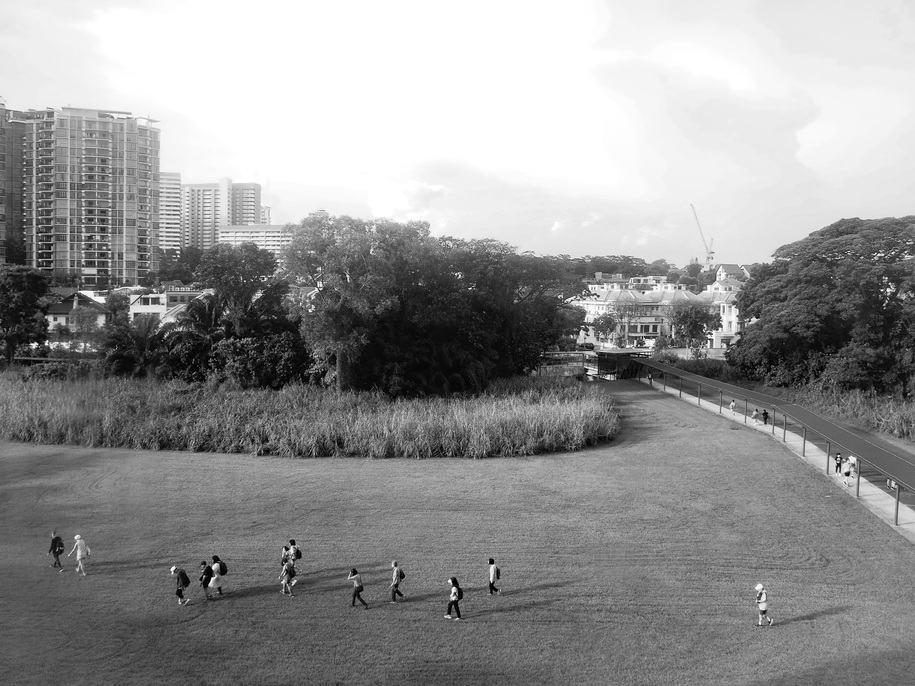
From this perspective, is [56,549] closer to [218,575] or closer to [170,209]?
[218,575]

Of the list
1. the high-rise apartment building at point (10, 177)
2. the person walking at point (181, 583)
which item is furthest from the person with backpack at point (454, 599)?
the high-rise apartment building at point (10, 177)

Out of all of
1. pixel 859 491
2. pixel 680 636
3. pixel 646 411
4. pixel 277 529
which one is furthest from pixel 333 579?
pixel 646 411

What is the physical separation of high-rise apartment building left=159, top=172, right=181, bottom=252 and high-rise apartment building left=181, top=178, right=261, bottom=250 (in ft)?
4.22

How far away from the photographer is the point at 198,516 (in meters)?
16.5

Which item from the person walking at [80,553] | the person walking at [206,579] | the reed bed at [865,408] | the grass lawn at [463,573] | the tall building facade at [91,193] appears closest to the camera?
the grass lawn at [463,573]

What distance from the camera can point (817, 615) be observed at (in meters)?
11.8

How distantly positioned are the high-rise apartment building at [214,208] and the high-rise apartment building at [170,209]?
1.29 m

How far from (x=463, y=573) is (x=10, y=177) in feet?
319

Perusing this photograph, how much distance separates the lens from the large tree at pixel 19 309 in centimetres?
3850

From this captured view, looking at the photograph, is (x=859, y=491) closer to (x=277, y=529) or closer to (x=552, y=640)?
(x=552, y=640)

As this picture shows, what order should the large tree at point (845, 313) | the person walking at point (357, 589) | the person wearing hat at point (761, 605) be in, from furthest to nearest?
1. the large tree at point (845, 313)
2. the person walking at point (357, 589)
3. the person wearing hat at point (761, 605)

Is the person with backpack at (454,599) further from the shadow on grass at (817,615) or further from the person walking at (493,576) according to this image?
the shadow on grass at (817,615)

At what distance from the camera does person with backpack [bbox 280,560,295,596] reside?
1230cm

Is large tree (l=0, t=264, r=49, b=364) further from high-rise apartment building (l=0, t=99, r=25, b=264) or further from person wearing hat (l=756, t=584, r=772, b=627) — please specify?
high-rise apartment building (l=0, t=99, r=25, b=264)
